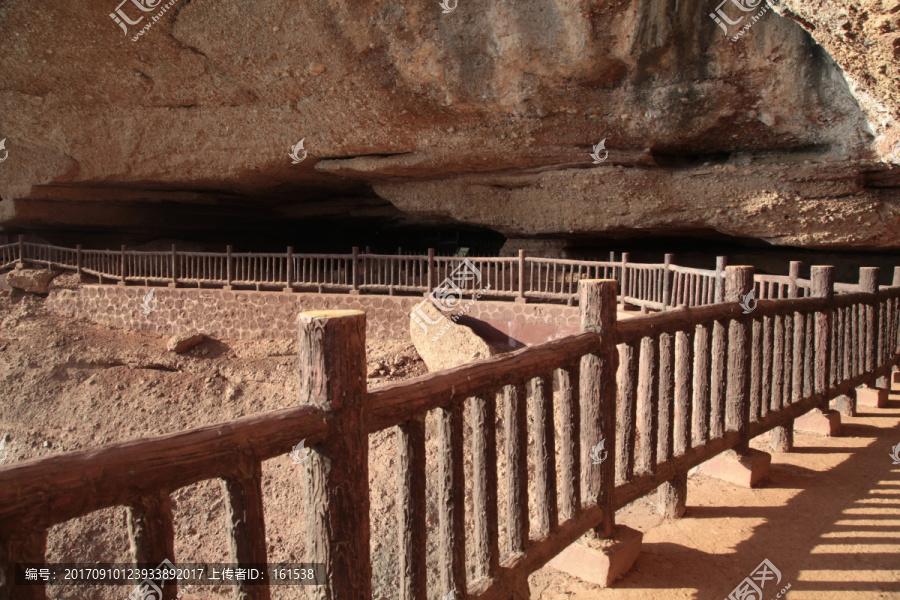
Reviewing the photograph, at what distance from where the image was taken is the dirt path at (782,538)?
2680mm

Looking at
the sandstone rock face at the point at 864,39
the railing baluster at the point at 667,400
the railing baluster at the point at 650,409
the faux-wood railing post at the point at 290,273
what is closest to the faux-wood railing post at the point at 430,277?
the faux-wood railing post at the point at 290,273

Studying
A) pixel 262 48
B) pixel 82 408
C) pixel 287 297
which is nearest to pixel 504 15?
pixel 262 48

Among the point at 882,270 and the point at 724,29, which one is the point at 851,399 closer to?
the point at 724,29

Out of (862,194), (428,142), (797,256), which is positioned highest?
(428,142)

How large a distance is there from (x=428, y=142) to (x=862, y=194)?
270 inches

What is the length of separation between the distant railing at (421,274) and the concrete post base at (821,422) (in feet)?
3.84

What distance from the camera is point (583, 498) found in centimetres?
281

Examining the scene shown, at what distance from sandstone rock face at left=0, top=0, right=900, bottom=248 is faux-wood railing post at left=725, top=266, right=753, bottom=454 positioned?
3.71 m

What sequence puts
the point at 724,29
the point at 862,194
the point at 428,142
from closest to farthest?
1. the point at 724,29
2. the point at 862,194
3. the point at 428,142

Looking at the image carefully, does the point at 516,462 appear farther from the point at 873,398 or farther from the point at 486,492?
the point at 873,398

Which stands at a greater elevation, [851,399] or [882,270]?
[882,270]

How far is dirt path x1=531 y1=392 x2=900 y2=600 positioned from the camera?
8.79 feet

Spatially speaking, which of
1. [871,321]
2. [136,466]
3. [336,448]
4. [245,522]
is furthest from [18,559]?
[871,321]

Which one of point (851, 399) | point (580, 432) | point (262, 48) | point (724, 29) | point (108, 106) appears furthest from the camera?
point (108, 106)
